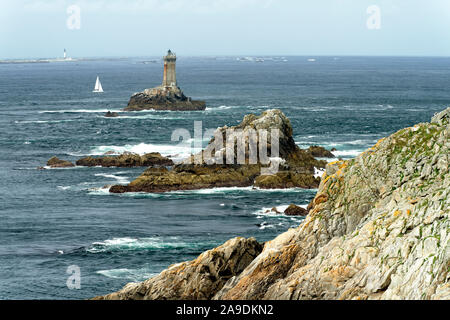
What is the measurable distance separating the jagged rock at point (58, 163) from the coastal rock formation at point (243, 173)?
48.3 ft

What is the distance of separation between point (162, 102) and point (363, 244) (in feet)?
409

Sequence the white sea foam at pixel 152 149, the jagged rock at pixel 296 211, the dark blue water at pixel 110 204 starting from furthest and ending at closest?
the white sea foam at pixel 152 149
the jagged rock at pixel 296 211
the dark blue water at pixel 110 204

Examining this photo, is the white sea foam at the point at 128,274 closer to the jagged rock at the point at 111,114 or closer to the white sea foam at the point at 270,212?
the white sea foam at the point at 270,212

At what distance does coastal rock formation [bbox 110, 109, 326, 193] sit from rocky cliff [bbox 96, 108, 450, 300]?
3771 centimetres

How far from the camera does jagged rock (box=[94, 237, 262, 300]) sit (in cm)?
2998

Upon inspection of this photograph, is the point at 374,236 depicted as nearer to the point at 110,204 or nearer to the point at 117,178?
the point at 110,204

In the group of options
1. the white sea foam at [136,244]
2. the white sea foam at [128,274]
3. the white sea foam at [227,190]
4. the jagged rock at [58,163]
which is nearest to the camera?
the white sea foam at [128,274]

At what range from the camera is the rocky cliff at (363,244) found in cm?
2198

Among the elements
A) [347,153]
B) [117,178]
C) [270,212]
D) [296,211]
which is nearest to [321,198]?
[296,211]

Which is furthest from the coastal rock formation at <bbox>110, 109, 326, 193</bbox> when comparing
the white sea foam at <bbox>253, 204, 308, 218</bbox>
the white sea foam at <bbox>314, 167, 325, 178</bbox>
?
the white sea foam at <bbox>253, 204, 308, 218</bbox>

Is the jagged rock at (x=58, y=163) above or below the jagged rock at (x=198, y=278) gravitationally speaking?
below

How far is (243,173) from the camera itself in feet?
235

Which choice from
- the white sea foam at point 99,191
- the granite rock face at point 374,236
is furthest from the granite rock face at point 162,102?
the granite rock face at point 374,236
